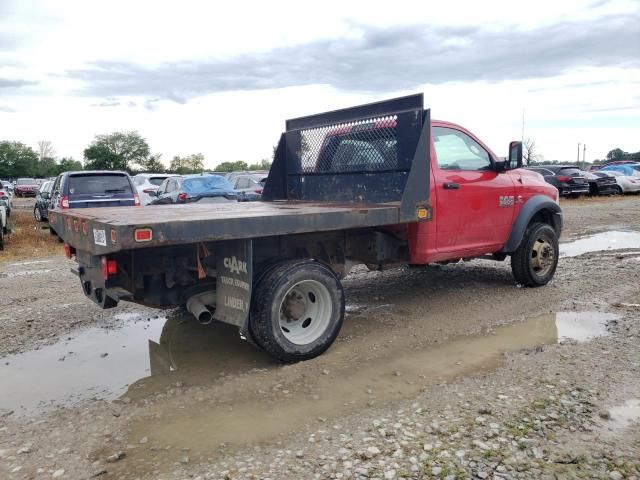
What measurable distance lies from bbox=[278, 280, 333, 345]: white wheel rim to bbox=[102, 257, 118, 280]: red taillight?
1.42 meters

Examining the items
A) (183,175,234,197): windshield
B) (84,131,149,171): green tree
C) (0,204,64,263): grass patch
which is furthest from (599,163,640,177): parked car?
(84,131,149,171): green tree

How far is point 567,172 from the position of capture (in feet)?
80.6

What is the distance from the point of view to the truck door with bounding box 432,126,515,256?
6.01 metres

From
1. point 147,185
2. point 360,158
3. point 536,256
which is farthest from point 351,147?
point 147,185

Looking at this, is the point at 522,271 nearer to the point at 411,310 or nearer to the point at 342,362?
the point at 411,310

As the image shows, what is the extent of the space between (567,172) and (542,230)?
1931 centimetres

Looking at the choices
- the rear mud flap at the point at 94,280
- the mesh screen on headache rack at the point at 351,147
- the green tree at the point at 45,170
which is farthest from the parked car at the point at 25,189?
the rear mud flap at the point at 94,280

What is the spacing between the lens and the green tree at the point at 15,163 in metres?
77.2

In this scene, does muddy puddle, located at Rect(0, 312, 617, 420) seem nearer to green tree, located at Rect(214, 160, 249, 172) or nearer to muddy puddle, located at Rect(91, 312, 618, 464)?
muddy puddle, located at Rect(91, 312, 618, 464)

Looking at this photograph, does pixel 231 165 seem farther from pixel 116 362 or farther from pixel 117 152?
pixel 116 362

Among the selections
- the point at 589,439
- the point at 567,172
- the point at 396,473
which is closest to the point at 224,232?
the point at 396,473

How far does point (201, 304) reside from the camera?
478 centimetres

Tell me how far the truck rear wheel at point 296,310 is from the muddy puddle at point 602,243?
6.63m

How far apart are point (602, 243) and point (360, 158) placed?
7436mm
